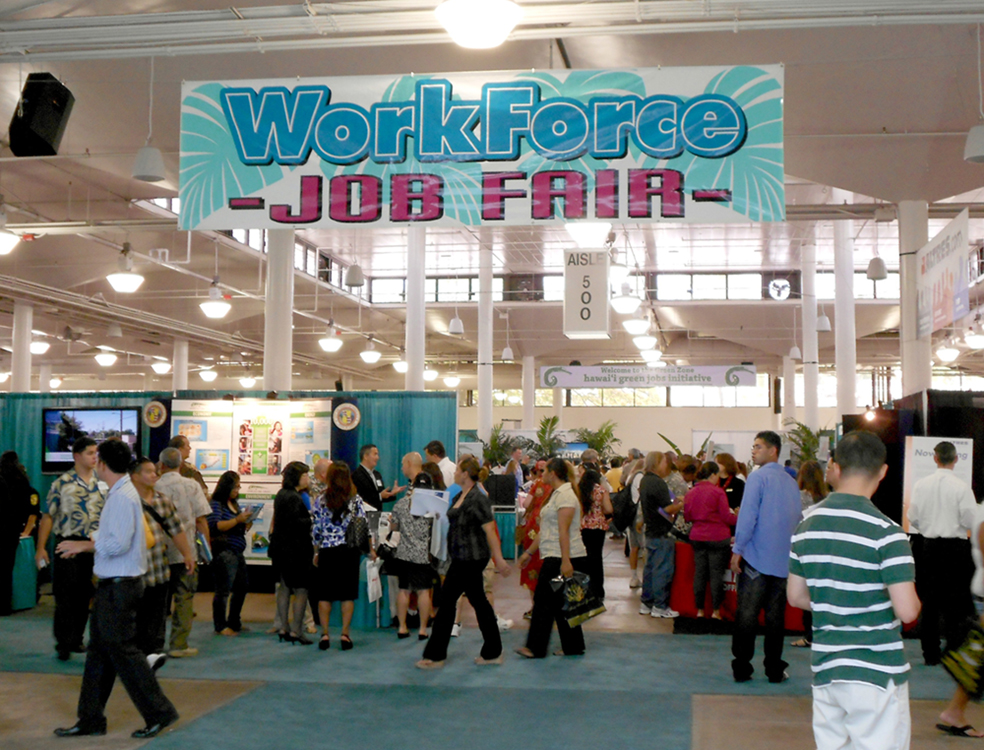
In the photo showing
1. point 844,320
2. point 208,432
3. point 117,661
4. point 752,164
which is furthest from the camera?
point 844,320

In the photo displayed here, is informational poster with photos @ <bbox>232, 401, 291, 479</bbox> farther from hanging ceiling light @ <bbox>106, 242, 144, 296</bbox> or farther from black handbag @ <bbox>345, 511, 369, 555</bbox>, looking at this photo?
hanging ceiling light @ <bbox>106, 242, 144, 296</bbox>

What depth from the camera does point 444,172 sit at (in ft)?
17.4

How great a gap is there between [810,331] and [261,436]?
14082 mm

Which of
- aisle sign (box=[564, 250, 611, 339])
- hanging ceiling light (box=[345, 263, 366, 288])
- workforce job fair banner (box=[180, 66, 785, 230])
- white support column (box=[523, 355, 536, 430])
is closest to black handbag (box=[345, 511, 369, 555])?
workforce job fair banner (box=[180, 66, 785, 230])

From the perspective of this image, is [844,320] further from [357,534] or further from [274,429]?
[357,534]

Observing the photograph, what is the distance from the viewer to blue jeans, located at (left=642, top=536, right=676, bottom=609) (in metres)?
8.24

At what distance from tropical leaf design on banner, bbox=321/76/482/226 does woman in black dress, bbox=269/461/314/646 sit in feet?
8.68

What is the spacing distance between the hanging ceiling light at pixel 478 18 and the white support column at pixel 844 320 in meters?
12.8

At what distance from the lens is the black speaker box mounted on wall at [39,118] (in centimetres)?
686

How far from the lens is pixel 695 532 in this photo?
293 inches

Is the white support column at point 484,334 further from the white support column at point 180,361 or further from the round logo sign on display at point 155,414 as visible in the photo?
the round logo sign on display at point 155,414

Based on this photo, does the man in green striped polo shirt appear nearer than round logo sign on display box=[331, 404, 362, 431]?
Yes

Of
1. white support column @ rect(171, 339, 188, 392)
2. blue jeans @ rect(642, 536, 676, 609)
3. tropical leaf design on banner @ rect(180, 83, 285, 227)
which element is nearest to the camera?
tropical leaf design on banner @ rect(180, 83, 285, 227)

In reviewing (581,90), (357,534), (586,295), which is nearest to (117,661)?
(357,534)
